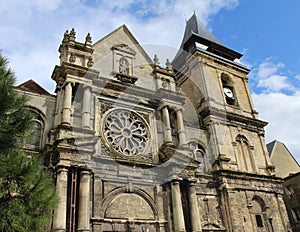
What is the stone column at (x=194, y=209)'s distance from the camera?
1247 cm

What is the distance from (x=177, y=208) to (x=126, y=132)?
405 centimetres

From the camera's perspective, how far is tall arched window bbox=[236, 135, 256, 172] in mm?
16889

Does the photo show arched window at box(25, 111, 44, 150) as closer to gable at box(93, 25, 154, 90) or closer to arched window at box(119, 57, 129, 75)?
Result: gable at box(93, 25, 154, 90)

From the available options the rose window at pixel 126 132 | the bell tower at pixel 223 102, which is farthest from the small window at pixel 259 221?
the rose window at pixel 126 132

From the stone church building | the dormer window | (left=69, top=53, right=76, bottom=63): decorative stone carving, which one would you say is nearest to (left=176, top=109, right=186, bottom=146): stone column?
the stone church building

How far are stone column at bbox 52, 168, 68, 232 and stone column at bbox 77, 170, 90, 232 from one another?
0.54m

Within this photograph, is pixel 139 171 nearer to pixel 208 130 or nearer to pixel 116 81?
pixel 116 81

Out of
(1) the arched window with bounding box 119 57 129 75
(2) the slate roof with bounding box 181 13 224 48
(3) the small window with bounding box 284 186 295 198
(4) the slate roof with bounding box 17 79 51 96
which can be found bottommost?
(3) the small window with bounding box 284 186 295 198

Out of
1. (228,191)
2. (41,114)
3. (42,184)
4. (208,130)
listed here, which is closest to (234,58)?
(208,130)

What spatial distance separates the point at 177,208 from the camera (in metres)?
12.5

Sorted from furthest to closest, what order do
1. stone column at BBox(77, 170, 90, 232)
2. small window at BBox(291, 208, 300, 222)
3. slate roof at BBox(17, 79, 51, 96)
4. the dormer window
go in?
small window at BBox(291, 208, 300, 222) < the dormer window < slate roof at BBox(17, 79, 51, 96) < stone column at BBox(77, 170, 90, 232)

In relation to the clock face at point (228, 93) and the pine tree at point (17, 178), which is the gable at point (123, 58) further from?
the pine tree at point (17, 178)

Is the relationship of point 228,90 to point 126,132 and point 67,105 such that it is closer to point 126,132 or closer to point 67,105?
point 126,132

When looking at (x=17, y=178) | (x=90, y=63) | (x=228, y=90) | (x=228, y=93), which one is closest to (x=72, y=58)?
(x=90, y=63)
